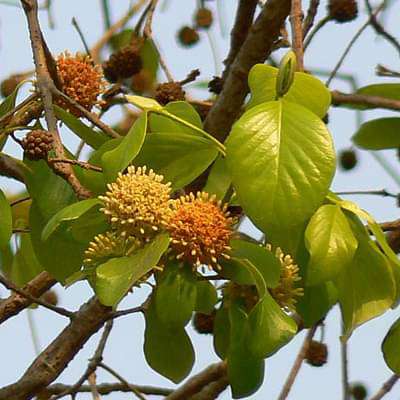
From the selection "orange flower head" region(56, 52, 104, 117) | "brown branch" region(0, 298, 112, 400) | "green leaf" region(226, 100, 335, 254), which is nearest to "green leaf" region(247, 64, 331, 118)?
"green leaf" region(226, 100, 335, 254)

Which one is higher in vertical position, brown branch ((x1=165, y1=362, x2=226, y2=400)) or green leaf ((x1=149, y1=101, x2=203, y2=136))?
green leaf ((x1=149, y1=101, x2=203, y2=136))

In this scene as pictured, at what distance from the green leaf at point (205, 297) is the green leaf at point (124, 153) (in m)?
0.12

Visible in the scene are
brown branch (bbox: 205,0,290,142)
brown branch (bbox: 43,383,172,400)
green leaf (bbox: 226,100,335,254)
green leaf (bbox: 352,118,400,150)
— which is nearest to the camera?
green leaf (bbox: 226,100,335,254)

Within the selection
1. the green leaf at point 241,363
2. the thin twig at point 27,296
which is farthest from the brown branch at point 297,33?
the thin twig at point 27,296

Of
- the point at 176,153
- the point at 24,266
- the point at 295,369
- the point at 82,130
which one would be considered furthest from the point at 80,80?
the point at 295,369

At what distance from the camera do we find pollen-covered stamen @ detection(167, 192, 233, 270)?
2.37ft

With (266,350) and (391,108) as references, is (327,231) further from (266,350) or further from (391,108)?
(391,108)

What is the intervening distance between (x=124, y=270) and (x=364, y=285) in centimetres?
16

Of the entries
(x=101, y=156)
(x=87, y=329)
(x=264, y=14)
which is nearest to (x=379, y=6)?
(x=264, y=14)

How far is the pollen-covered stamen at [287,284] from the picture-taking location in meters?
0.76

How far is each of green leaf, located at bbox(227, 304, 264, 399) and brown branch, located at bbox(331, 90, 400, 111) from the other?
0.98 feet

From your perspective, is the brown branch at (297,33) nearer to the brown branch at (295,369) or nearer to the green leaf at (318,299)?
the green leaf at (318,299)

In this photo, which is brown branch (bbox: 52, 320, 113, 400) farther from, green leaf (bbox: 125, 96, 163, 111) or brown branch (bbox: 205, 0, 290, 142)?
green leaf (bbox: 125, 96, 163, 111)

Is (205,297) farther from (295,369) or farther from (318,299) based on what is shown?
(295,369)
